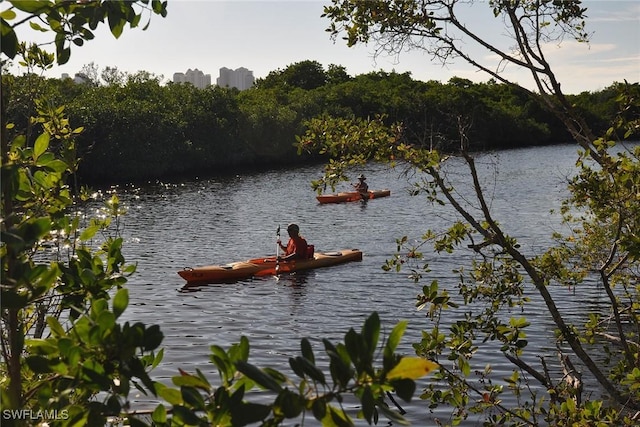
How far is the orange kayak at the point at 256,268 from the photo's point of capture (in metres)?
19.8

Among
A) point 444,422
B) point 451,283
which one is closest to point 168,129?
point 451,283

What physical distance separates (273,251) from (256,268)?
420cm

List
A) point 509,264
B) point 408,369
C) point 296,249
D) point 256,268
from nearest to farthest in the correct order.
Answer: point 408,369 < point 509,264 < point 256,268 < point 296,249

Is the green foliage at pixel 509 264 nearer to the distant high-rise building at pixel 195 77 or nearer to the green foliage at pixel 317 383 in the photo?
the green foliage at pixel 317 383

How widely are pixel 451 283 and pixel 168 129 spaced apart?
3650cm

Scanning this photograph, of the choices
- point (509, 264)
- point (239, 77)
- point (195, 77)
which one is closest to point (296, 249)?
point (509, 264)

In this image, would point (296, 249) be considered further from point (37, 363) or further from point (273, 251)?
point (37, 363)

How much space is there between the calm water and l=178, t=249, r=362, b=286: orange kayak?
359 mm

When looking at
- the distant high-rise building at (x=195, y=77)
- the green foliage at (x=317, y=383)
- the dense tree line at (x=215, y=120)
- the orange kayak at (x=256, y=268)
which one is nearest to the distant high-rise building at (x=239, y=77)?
the distant high-rise building at (x=195, y=77)

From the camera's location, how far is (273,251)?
24.9 meters

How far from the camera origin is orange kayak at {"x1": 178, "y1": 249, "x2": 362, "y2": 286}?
19.8 meters

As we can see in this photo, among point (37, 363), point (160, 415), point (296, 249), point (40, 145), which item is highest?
point (40, 145)

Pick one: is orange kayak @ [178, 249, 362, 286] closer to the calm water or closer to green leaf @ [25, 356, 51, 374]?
the calm water

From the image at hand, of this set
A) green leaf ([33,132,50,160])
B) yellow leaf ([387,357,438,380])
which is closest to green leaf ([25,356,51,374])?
green leaf ([33,132,50,160])
